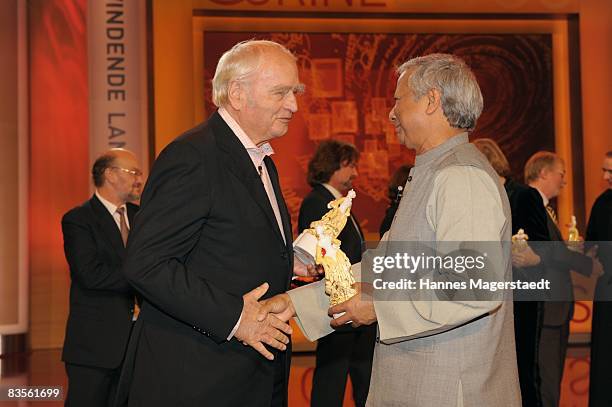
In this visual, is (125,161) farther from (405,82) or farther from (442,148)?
(442,148)

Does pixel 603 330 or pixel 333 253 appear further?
pixel 603 330

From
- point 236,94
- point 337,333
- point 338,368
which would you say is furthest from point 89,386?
point 236,94

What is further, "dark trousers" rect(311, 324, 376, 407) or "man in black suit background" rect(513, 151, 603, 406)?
"dark trousers" rect(311, 324, 376, 407)

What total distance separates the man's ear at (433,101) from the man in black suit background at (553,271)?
8.47 ft

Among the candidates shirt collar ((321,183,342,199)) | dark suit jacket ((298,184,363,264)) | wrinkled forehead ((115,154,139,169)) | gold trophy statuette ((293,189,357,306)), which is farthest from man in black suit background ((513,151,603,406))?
gold trophy statuette ((293,189,357,306))


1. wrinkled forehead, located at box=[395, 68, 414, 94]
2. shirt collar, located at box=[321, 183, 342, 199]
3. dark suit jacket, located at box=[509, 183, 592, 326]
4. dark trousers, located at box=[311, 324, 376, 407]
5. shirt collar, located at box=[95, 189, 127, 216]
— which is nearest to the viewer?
wrinkled forehead, located at box=[395, 68, 414, 94]

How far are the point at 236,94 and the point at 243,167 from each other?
0.80 feet

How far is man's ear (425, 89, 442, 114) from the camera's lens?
7.36 feet

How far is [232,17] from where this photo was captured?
27.5 feet

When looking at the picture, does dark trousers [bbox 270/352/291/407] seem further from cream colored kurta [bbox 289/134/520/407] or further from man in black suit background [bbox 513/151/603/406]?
man in black suit background [bbox 513/151/603/406]

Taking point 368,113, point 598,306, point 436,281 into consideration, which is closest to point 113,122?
point 368,113

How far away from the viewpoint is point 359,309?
7.43 ft

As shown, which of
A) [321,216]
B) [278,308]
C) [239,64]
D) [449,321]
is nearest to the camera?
[449,321]

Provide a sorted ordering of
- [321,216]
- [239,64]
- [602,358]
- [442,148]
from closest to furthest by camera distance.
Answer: [442,148], [239,64], [602,358], [321,216]
